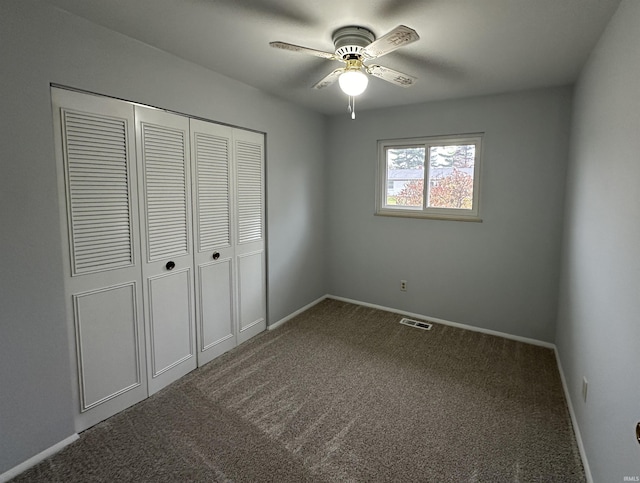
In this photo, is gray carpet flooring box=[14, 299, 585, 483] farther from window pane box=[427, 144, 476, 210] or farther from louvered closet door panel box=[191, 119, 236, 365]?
window pane box=[427, 144, 476, 210]

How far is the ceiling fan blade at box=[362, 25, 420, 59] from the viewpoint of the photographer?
153cm

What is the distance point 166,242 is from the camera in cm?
248

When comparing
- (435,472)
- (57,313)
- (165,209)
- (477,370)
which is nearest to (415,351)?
(477,370)

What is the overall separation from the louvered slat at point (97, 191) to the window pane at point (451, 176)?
9.74 ft

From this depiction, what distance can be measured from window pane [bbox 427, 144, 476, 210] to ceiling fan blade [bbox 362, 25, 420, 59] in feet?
6.57

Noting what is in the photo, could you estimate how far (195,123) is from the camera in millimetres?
2611

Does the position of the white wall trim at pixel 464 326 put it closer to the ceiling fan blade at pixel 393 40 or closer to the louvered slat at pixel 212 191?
the louvered slat at pixel 212 191

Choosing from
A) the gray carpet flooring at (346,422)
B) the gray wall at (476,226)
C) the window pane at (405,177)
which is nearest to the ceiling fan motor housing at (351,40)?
the gray wall at (476,226)

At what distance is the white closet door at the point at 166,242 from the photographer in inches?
91.2

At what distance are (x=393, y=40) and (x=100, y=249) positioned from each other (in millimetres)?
2082

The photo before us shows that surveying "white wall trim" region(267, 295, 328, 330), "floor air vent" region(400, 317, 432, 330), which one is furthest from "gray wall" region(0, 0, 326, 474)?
"floor air vent" region(400, 317, 432, 330)

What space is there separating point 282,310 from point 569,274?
108 inches

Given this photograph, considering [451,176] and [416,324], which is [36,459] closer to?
[416,324]

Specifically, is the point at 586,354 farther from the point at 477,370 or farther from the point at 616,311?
the point at 477,370
